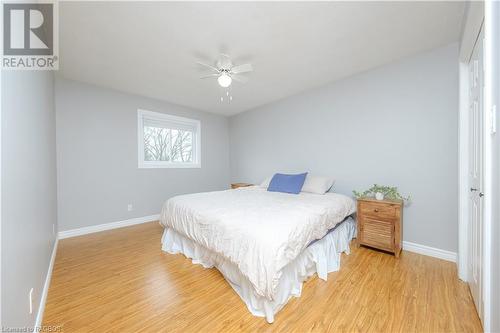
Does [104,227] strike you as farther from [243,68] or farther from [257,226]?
[243,68]

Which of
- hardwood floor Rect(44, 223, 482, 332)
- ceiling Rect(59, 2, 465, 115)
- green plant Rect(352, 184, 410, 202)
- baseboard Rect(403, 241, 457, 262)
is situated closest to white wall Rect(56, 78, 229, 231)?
ceiling Rect(59, 2, 465, 115)

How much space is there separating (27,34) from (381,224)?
3.67 m

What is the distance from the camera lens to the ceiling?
1.69 metres

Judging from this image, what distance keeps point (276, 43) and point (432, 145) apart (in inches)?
84.1

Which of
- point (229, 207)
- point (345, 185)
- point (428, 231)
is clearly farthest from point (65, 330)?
point (428, 231)

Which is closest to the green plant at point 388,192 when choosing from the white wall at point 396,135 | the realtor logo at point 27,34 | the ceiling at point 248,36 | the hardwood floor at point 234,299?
the white wall at point 396,135

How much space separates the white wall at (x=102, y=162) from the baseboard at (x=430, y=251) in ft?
13.0

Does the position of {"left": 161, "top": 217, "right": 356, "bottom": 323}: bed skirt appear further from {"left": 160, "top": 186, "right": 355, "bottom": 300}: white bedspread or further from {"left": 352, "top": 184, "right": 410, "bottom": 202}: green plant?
{"left": 352, "top": 184, "right": 410, "bottom": 202}: green plant

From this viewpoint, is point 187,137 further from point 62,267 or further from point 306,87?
point 62,267

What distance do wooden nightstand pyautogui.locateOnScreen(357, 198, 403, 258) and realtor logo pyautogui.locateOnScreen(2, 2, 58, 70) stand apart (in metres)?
3.18

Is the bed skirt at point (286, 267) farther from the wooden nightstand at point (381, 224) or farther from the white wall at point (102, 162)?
the white wall at point (102, 162)

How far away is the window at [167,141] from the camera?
3.82 m

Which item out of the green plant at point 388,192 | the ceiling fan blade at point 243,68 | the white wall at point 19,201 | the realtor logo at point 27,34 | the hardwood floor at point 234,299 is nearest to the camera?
the white wall at point 19,201

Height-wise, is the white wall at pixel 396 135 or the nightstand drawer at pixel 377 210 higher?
the white wall at pixel 396 135
